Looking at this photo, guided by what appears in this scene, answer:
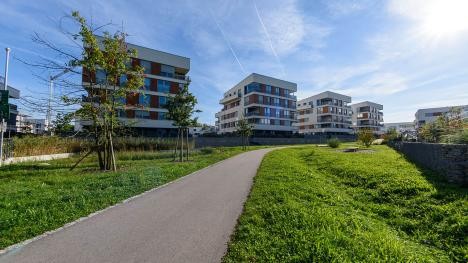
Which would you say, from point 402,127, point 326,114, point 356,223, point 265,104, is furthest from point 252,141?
point 402,127

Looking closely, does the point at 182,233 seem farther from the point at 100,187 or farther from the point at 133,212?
the point at 100,187

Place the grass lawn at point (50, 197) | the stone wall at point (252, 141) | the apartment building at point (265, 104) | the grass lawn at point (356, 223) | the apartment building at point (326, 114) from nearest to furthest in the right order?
1. the grass lawn at point (356, 223)
2. the grass lawn at point (50, 197)
3. the stone wall at point (252, 141)
4. the apartment building at point (265, 104)
5. the apartment building at point (326, 114)

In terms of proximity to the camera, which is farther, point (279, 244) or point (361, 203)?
point (361, 203)

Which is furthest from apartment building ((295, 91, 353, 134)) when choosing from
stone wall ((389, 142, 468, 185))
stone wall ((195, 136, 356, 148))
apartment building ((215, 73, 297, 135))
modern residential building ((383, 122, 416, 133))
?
stone wall ((389, 142, 468, 185))

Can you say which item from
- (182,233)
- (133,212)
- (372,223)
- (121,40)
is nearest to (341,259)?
(372,223)

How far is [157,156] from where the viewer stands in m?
22.8

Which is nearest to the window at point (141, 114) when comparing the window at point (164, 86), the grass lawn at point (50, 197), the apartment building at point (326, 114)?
the window at point (164, 86)

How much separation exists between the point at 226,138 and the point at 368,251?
4541cm

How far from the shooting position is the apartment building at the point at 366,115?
105 metres

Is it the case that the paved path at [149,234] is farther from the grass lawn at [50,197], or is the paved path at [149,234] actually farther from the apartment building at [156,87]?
the apartment building at [156,87]

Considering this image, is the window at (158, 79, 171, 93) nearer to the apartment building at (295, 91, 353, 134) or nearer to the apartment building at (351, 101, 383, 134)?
the apartment building at (295, 91, 353, 134)

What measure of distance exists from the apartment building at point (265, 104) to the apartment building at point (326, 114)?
18546 millimetres

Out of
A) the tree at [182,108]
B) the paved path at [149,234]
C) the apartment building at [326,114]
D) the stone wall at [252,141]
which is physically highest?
the apartment building at [326,114]

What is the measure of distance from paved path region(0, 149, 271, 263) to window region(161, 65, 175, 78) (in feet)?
138
